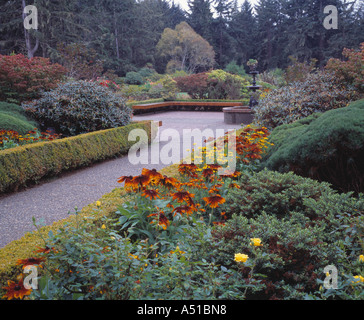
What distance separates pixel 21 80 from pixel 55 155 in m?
3.33

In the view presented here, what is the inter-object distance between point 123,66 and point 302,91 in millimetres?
27596

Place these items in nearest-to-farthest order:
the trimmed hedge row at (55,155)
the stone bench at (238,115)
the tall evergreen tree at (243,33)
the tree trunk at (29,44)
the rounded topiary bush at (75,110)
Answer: the trimmed hedge row at (55,155), the rounded topiary bush at (75,110), the stone bench at (238,115), the tree trunk at (29,44), the tall evergreen tree at (243,33)

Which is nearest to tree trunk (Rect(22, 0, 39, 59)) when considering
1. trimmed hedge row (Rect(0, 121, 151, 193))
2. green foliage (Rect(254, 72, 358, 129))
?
trimmed hedge row (Rect(0, 121, 151, 193))

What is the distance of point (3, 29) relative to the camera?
881 inches

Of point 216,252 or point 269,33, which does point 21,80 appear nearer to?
point 216,252

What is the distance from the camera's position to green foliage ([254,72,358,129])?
21.8 ft

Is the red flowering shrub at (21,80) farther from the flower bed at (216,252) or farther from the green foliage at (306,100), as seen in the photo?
the flower bed at (216,252)

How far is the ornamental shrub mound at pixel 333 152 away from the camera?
321 centimetres

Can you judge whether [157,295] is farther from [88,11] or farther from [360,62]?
[88,11]

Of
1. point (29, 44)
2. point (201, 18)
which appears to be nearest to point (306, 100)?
point (29, 44)

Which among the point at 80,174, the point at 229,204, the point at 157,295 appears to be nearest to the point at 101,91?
the point at 80,174

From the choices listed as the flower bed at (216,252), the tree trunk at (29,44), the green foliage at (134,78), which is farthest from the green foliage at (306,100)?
the green foliage at (134,78)

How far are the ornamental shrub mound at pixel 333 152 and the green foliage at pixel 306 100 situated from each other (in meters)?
3.16

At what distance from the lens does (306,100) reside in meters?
6.87
